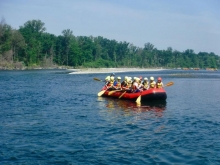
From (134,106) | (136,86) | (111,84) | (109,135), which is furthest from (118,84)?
(109,135)

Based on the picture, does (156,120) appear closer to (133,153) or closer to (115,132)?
(115,132)

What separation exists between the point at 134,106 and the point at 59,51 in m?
101

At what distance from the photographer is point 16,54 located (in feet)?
329

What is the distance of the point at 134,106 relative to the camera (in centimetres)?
2133

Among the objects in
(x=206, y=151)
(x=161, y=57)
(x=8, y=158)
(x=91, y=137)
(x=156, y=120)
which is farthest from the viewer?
(x=161, y=57)

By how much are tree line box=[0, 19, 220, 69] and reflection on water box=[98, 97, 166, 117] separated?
251 ft

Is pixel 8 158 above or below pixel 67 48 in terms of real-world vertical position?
below

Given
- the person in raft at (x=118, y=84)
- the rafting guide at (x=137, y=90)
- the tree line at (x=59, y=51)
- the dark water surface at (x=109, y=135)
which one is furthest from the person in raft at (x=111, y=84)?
the tree line at (x=59, y=51)

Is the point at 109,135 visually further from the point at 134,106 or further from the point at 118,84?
the point at 118,84

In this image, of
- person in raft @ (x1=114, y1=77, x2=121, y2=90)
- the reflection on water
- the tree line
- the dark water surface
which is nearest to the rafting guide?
person in raft @ (x1=114, y1=77, x2=121, y2=90)

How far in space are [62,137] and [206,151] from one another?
5.77 meters

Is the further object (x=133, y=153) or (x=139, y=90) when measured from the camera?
(x=139, y=90)

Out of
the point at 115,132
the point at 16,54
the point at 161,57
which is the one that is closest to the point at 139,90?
the point at 115,132

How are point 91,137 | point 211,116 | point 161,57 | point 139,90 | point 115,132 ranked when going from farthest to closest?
point 161,57, point 139,90, point 211,116, point 115,132, point 91,137
